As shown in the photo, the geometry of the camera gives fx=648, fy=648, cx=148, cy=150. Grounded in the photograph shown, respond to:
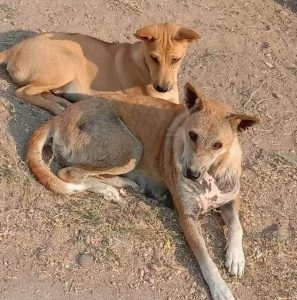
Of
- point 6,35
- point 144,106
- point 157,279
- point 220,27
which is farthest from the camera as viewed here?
point 220,27

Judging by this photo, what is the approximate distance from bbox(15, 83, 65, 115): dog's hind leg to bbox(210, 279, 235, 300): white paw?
2.35 metres

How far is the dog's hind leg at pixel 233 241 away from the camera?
16.3 feet

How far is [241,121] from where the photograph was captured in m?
4.95

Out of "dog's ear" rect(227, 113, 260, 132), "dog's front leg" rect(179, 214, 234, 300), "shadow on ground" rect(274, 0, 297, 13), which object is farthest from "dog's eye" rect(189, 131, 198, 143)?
"shadow on ground" rect(274, 0, 297, 13)

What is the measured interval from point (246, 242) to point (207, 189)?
540 millimetres

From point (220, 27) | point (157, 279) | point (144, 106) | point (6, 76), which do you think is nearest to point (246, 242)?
point (157, 279)

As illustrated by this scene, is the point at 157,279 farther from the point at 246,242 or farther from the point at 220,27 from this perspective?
the point at 220,27

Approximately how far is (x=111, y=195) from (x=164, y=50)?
1.65m

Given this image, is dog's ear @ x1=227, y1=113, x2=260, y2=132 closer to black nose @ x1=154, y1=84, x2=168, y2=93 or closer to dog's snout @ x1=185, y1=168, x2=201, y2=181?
dog's snout @ x1=185, y1=168, x2=201, y2=181

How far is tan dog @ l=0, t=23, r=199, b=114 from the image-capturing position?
20.5 ft

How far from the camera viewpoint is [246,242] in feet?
17.3

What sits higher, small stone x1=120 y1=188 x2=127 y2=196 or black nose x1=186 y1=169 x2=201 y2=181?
black nose x1=186 y1=169 x2=201 y2=181

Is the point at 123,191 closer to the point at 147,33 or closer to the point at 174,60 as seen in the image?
the point at 174,60

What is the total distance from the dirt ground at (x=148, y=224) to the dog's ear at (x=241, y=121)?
893mm
